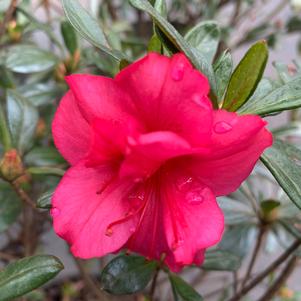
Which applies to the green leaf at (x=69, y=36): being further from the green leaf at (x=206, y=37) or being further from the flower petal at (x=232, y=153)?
the flower petal at (x=232, y=153)

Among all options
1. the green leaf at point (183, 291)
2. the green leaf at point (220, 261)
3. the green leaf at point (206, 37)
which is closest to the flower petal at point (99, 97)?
the green leaf at point (206, 37)

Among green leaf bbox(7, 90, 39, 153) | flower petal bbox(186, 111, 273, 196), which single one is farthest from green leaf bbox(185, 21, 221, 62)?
green leaf bbox(7, 90, 39, 153)

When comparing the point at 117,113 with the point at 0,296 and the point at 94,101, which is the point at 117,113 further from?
the point at 0,296

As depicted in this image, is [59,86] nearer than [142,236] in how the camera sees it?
No

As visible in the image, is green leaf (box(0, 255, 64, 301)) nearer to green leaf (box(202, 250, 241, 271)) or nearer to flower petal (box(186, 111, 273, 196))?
flower petal (box(186, 111, 273, 196))

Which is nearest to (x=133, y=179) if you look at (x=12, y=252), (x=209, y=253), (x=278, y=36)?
(x=209, y=253)
